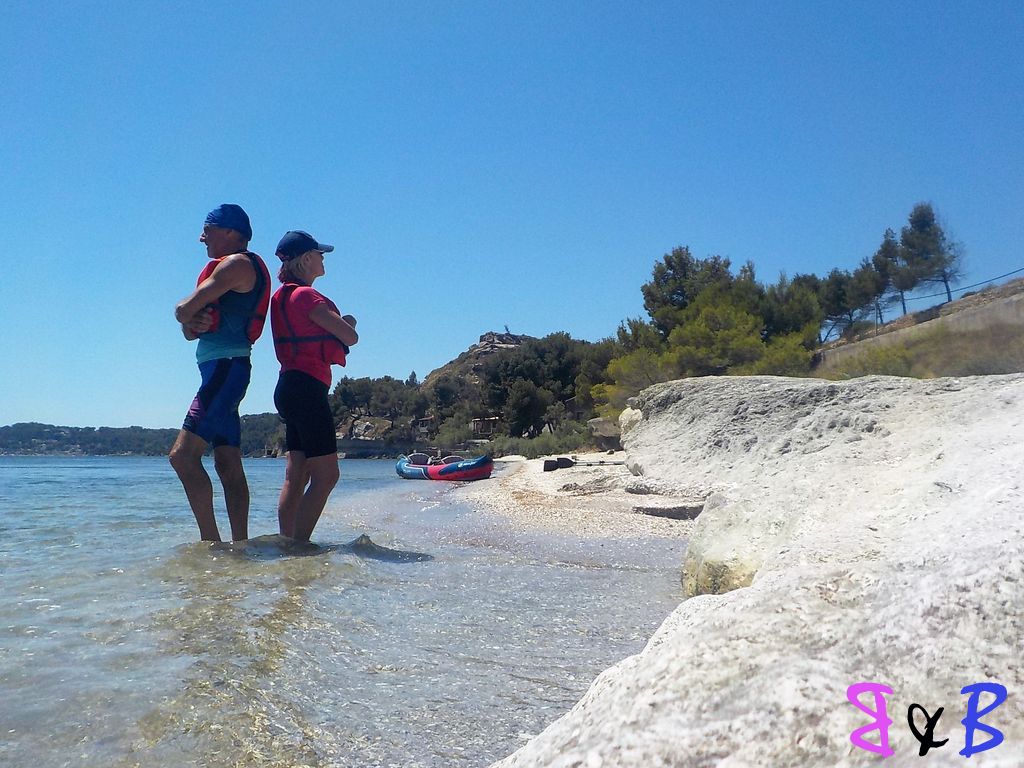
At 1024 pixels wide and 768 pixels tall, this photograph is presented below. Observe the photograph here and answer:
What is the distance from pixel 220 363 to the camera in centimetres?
409

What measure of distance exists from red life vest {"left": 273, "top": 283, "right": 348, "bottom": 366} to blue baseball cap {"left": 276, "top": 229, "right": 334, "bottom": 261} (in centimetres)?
29

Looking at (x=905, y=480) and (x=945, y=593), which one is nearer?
(x=945, y=593)

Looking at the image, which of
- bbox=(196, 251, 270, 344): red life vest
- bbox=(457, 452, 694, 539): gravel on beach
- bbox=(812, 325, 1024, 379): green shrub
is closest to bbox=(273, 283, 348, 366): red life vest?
bbox=(196, 251, 270, 344): red life vest

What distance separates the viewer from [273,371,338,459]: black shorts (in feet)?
14.0

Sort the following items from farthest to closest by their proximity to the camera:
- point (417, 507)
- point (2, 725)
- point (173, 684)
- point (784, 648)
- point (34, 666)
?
point (417, 507) < point (34, 666) < point (173, 684) < point (2, 725) < point (784, 648)

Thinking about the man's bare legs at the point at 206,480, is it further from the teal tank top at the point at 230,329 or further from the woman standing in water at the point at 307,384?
the teal tank top at the point at 230,329

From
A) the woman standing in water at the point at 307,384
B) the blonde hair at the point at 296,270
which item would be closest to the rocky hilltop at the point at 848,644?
the woman standing in water at the point at 307,384

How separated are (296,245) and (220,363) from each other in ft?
3.06

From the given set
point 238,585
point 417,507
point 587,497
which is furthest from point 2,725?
point 417,507

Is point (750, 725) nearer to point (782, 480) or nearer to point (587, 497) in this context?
point (782, 480)

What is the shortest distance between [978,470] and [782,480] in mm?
1364

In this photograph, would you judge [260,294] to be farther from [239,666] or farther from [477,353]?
[477,353]

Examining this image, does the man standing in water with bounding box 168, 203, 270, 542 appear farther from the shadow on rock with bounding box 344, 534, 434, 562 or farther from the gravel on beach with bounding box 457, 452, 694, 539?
the gravel on beach with bounding box 457, 452, 694, 539

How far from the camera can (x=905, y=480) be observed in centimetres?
194
